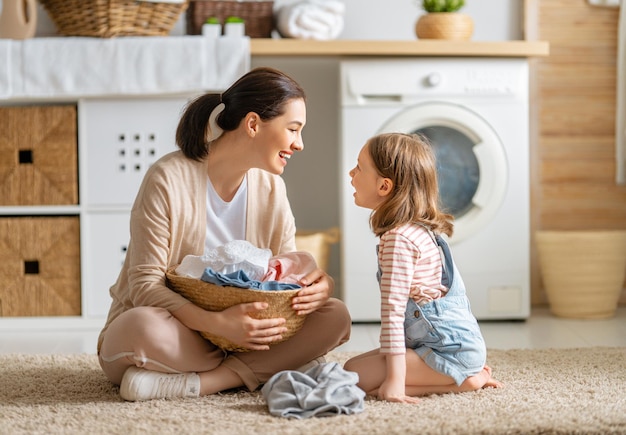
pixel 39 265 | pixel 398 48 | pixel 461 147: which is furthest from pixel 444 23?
pixel 39 265

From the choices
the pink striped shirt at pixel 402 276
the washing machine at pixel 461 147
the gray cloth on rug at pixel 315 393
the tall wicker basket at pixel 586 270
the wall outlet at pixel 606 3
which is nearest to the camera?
the gray cloth on rug at pixel 315 393

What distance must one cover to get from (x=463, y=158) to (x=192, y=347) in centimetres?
146

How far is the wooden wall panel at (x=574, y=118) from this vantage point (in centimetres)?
347

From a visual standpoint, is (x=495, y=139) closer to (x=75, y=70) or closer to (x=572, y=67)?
(x=572, y=67)

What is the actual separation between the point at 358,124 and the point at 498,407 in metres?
1.43

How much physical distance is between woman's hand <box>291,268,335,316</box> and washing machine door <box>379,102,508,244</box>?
1.17 meters

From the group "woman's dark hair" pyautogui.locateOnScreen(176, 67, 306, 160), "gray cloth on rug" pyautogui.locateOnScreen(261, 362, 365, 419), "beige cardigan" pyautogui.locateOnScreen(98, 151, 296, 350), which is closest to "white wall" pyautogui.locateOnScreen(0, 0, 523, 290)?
"beige cardigan" pyautogui.locateOnScreen(98, 151, 296, 350)

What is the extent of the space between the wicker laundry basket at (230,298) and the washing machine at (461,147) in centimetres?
113

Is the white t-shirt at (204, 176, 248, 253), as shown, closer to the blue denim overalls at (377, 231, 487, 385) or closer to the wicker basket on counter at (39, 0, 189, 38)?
the blue denim overalls at (377, 231, 487, 385)

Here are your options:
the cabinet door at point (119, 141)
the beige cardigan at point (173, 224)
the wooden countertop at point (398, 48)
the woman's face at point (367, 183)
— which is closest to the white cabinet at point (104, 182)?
the cabinet door at point (119, 141)

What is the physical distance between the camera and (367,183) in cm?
196

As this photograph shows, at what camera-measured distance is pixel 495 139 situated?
3.06 meters

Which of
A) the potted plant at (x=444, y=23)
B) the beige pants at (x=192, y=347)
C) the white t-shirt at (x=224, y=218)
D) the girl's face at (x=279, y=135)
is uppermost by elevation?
the potted plant at (x=444, y=23)

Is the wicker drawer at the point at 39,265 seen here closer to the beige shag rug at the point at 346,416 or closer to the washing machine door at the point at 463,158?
the beige shag rug at the point at 346,416
